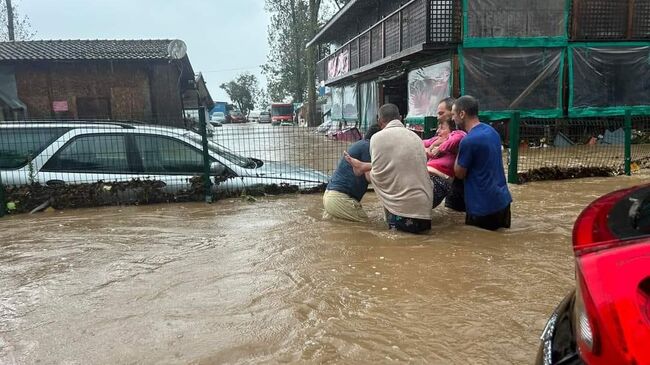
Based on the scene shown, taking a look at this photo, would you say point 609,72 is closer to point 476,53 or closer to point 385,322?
point 476,53

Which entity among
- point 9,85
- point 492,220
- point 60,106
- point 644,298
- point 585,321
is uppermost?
point 9,85

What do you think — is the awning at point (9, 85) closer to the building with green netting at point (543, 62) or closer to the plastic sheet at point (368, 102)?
the plastic sheet at point (368, 102)

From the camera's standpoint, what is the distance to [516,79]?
13266 millimetres

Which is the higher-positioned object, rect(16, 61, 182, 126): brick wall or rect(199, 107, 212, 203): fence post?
rect(16, 61, 182, 126): brick wall

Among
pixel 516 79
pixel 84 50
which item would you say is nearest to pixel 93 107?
pixel 84 50

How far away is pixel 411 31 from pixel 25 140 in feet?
34.5

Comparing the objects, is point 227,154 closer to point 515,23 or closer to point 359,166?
point 359,166

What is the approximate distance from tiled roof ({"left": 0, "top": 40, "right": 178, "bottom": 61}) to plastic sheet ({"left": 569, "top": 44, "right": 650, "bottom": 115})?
44.9 feet

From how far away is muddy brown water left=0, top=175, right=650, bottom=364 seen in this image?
8.96 ft

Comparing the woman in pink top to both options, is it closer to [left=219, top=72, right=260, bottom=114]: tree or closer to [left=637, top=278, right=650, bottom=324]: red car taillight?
[left=637, top=278, right=650, bottom=324]: red car taillight

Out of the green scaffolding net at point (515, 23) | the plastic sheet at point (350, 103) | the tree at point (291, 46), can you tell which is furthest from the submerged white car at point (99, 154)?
the tree at point (291, 46)

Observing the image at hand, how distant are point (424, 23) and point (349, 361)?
1161 cm

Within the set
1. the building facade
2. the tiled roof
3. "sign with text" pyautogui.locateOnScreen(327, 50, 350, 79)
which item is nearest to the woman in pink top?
the building facade

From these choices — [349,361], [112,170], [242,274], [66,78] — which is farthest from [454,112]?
[66,78]
